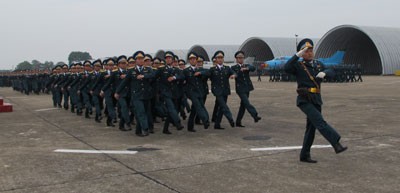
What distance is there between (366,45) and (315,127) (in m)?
51.1

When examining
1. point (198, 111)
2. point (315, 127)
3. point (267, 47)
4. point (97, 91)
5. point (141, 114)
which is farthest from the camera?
point (267, 47)

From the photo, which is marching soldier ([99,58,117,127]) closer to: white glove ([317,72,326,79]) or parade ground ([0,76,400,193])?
parade ground ([0,76,400,193])

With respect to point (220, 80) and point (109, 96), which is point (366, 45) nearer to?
point (220, 80)

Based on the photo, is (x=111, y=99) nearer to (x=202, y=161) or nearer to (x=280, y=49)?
(x=202, y=161)

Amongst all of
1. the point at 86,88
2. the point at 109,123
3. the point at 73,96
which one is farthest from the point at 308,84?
the point at 73,96

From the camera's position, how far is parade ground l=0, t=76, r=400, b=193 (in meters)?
4.65

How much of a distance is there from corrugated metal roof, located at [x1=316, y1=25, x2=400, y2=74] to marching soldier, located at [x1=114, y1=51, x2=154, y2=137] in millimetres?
37983

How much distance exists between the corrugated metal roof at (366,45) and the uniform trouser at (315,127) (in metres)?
39.6

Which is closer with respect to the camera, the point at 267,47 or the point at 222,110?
the point at 222,110

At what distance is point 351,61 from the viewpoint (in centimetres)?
5284

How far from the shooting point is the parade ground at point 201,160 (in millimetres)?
4652

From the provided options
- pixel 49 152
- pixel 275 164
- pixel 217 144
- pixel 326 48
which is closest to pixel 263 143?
pixel 217 144

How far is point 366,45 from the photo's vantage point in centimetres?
5247

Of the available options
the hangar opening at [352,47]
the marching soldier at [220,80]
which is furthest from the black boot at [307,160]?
the hangar opening at [352,47]
